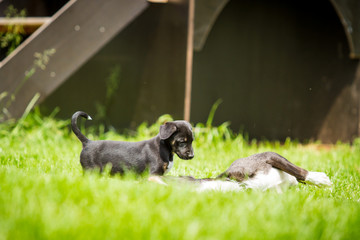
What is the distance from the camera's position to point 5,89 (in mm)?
5301

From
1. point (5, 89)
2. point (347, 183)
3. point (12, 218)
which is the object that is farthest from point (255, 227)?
point (5, 89)

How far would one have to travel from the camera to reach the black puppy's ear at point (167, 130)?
3.72 m

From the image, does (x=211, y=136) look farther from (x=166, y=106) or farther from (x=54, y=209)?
(x=54, y=209)

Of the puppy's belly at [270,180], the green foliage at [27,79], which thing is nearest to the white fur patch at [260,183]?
the puppy's belly at [270,180]

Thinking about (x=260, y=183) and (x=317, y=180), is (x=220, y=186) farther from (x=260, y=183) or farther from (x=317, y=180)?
(x=317, y=180)

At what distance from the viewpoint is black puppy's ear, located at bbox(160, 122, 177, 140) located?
372cm

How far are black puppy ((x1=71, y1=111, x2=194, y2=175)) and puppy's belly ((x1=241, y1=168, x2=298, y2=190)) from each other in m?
0.55

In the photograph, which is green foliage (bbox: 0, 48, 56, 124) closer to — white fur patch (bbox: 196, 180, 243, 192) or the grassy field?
the grassy field

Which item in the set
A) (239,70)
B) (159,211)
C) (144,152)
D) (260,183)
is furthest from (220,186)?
(239,70)

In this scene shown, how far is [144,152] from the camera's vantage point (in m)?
3.92

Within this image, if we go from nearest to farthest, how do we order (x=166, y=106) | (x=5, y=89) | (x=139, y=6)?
(x=5, y=89), (x=139, y=6), (x=166, y=106)

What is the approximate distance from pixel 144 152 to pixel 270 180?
1.10 m

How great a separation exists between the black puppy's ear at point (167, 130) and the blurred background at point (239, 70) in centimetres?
295

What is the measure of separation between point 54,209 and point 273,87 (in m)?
6.25
